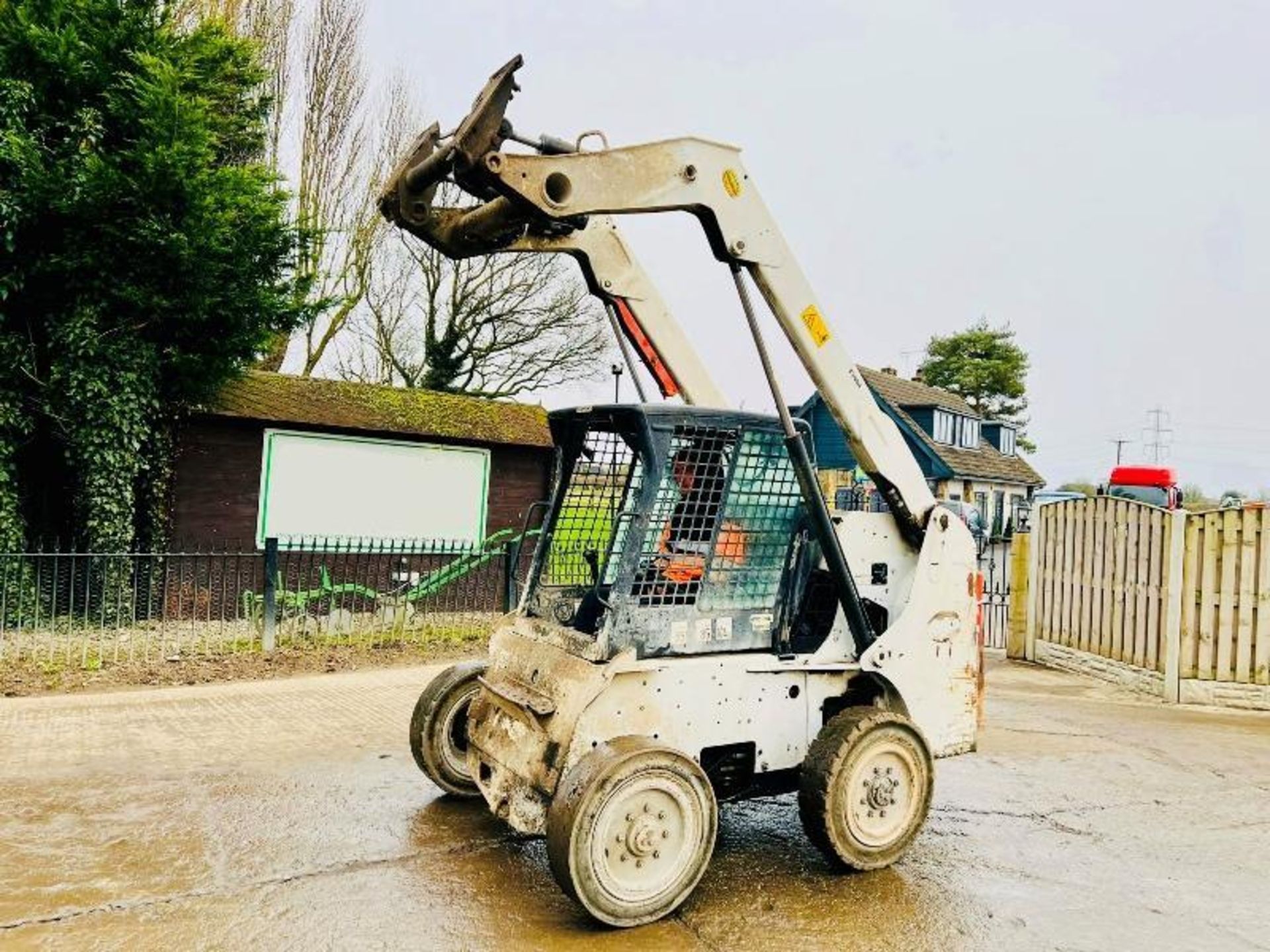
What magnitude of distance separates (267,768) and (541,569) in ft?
8.11

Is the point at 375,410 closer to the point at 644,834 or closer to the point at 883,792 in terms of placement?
A: the point at 883,792

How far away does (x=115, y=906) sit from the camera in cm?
394

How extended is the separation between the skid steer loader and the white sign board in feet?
25.2

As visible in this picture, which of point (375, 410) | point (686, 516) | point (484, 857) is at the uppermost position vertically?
point (375, 410)

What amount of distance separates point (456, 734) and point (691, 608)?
6.09ft

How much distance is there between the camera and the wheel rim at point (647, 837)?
374 cm

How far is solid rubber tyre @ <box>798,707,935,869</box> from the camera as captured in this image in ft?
14.1

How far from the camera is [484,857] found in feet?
15.1

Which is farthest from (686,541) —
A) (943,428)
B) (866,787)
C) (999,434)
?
(999,434)

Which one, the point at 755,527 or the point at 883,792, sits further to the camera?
the point at 755,527

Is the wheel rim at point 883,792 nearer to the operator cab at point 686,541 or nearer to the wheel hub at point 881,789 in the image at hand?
the wheel hub at point 881,789

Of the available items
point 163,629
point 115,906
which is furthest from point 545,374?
point 115,906

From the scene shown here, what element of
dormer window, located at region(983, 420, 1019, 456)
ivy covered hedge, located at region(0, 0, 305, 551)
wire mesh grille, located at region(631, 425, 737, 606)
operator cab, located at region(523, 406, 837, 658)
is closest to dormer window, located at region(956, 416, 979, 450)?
dormer window, located at region(983, 420, 1019, 456)

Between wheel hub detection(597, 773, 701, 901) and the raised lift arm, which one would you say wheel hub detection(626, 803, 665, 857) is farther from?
the raised lift arm
